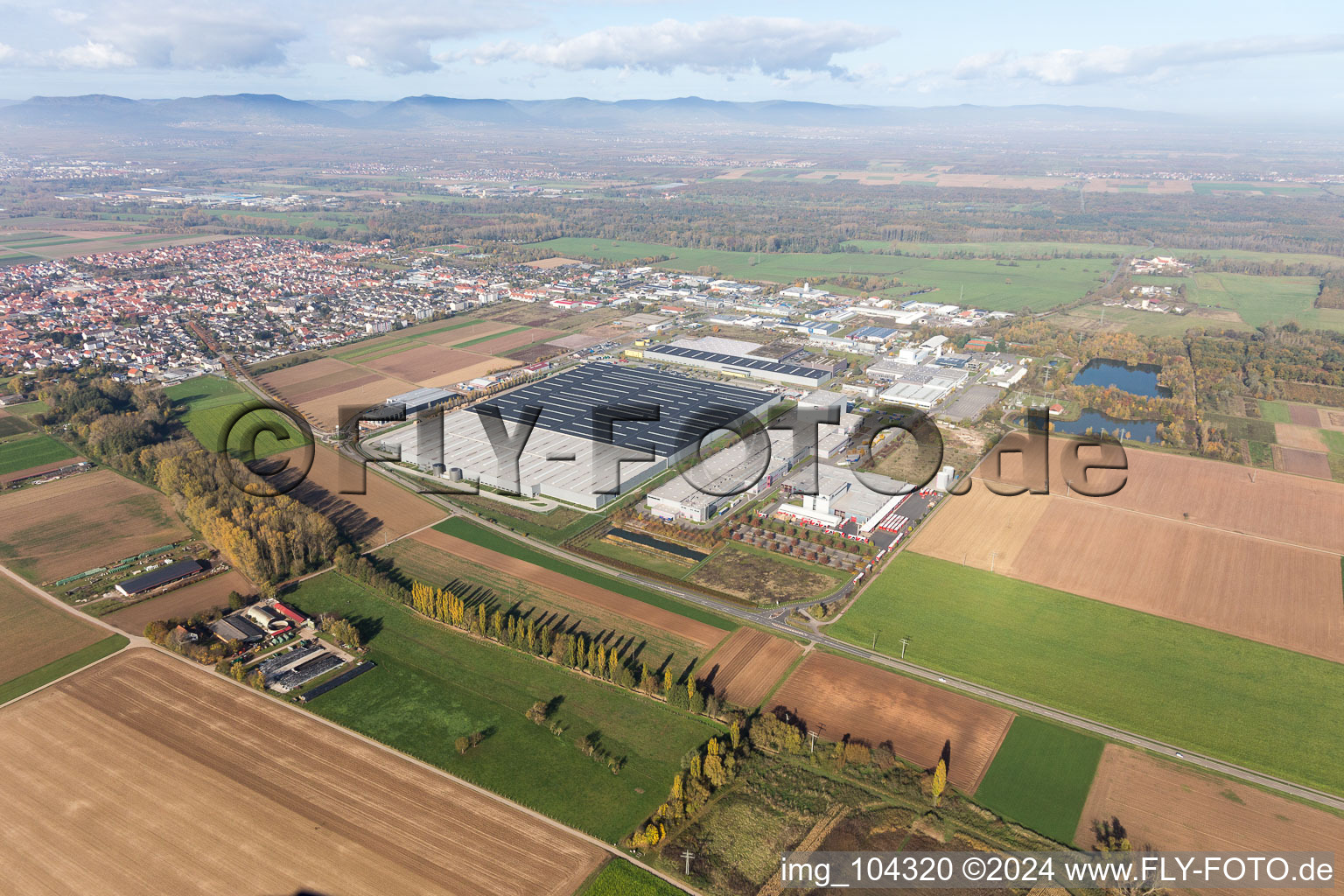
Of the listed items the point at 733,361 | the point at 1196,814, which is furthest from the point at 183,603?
the point at 733,361

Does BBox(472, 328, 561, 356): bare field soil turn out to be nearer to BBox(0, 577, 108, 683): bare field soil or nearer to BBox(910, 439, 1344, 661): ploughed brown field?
BBox(0, 577, 108, 683): bare field soil

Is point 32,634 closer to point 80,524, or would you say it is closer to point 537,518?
point 80,524

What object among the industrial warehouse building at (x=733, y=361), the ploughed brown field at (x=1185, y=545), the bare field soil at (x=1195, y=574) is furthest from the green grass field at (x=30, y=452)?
the bare field soil at (x=1195, y=574)

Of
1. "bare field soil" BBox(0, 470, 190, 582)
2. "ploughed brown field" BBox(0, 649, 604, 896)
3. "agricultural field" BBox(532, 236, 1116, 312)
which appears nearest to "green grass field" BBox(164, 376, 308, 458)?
"bare field soil" BBox(0, 470, 190, 582)

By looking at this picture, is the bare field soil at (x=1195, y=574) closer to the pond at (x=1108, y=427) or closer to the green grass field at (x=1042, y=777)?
the green grass field at (x=1042, y=777)

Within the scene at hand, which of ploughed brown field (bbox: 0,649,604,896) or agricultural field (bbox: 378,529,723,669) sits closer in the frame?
ploughed brown field (bbox: 0,649,604,896)

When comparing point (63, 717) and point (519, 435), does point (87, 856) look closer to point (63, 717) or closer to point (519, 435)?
point (63, 717)

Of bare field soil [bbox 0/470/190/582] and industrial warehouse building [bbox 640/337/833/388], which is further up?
industrial warehouse building [bbox 640/337/833/388]
